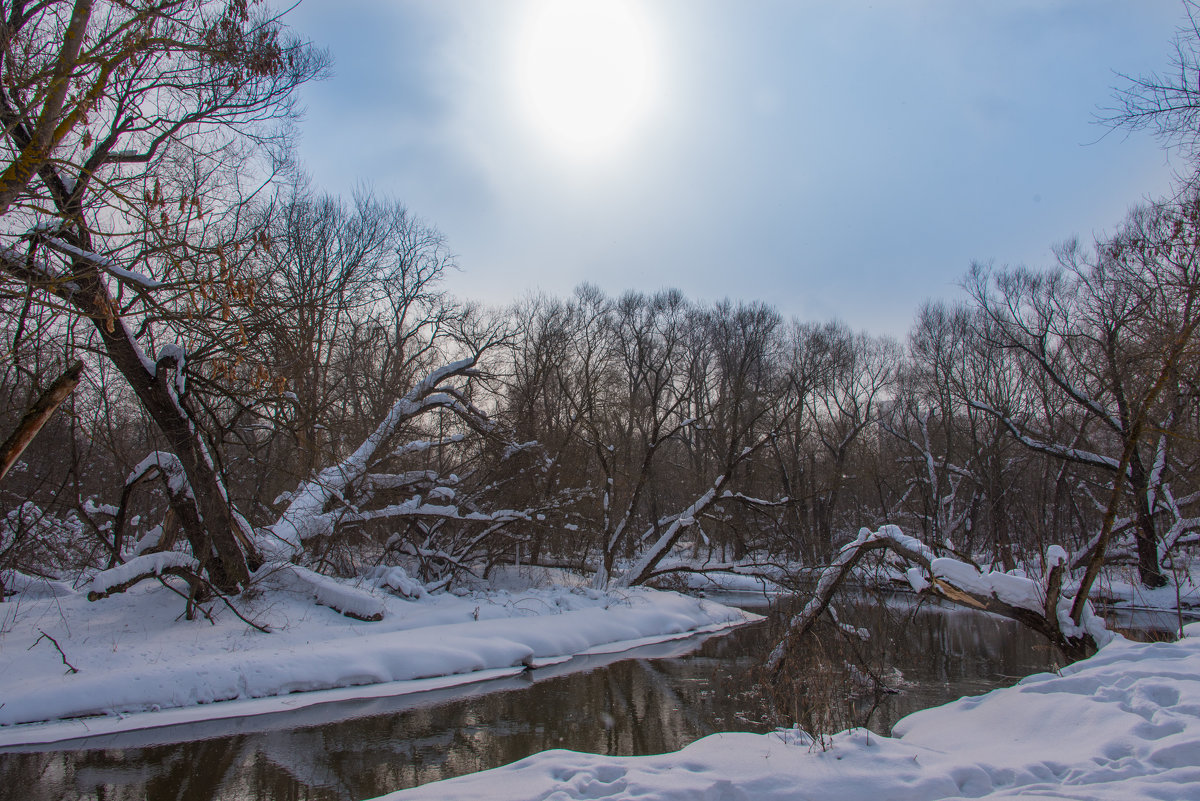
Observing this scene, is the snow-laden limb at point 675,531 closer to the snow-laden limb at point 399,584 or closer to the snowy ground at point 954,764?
the snow-laden limb at point 399,584

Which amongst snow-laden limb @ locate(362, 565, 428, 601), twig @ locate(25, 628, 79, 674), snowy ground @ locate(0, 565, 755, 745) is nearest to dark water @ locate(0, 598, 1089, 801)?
snowy ground @ locate(0, 565, 755, 745)

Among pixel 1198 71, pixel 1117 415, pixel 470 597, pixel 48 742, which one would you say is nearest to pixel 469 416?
pixel 470 597

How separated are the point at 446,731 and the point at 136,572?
581 cm

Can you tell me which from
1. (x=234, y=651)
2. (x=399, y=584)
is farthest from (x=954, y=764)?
(x=399, y=584)

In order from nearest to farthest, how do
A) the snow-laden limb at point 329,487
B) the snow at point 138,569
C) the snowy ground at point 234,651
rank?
1. the snowy ground at point 234,651
2. the snow at point 138,569
3. the snow-laden limb at point 329,487

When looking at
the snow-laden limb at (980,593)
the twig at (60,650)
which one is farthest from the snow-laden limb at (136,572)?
the snow-laden limb at (980,593)

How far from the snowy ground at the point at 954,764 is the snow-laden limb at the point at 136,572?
7.40m

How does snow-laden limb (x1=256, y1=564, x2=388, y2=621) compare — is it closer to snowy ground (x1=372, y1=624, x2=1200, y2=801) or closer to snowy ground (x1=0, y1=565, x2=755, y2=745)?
snowy ground (x1=0, y1=565, x2=755, y2=745)

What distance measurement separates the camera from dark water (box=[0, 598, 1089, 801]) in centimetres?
645

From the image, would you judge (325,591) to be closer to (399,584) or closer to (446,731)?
(399,584)

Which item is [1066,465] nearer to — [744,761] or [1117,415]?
[1117,415]

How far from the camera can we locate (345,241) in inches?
888

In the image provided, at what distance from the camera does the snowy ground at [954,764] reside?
15.2 feet

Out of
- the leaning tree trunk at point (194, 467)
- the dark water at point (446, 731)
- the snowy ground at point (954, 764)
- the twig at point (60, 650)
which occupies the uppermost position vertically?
the leaning tree trunk at point (194, 467)
